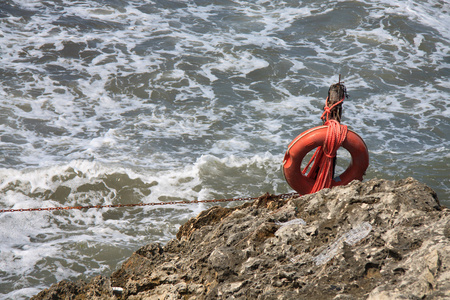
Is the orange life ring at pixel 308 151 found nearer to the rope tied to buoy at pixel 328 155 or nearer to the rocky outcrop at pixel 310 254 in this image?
the rope tied to buoy at pixel 328 155

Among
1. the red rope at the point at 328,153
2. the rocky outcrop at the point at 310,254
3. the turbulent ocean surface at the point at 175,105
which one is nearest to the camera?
the rocky outcrop at the point at 310,254

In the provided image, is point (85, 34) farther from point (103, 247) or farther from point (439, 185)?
point (439, 185)

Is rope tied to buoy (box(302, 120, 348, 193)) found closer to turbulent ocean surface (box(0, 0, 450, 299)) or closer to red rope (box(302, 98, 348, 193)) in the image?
red rope (box(302, 98, 348, 193))

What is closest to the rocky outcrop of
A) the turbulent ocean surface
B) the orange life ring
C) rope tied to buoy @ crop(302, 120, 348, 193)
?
the orange life ring

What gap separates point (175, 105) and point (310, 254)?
6906 mm

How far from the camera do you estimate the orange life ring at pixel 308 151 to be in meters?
4.13

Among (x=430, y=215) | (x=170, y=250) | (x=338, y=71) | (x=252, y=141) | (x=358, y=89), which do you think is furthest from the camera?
(x=338, y=71)

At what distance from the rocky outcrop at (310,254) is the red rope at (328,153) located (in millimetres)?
728

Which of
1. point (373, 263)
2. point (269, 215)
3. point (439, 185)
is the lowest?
point (439, 185)

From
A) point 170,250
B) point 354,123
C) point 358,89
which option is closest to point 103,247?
point 170,250

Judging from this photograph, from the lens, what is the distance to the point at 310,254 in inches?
109

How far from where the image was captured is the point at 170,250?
3.69 metres

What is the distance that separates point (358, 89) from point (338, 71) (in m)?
0.97

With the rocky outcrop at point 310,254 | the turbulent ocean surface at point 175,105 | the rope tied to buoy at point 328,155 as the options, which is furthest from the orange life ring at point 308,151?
the turbulent ocean surface at point 175,105
